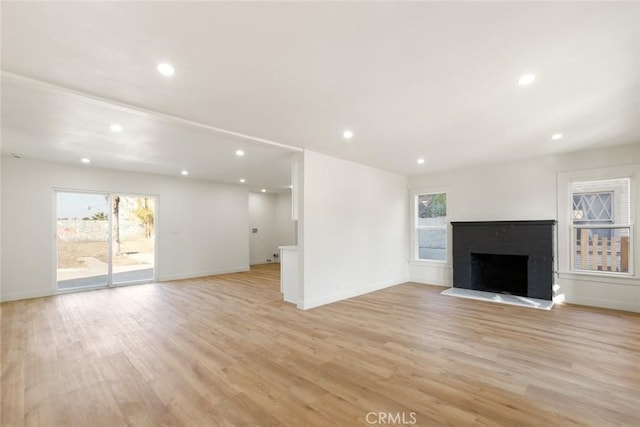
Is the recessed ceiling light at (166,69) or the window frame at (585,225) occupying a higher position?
the recessed ceiling light at (166,69)

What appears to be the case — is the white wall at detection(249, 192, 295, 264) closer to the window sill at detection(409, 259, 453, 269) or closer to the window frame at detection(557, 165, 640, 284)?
the window sill at detection(409, 259, 453, 269)

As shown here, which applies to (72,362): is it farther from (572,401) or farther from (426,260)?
(426,260)

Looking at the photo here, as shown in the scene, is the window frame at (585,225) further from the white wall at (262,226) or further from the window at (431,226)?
the white wall at (262,226)

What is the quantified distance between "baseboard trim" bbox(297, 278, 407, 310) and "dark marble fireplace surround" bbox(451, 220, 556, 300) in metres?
1.42

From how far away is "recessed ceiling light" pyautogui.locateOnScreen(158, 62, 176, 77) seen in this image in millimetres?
2234

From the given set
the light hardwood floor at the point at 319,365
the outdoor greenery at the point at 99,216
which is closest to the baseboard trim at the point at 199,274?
the outdoor greenery at the point at 99,216

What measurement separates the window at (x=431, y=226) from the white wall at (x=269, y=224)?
4782mm

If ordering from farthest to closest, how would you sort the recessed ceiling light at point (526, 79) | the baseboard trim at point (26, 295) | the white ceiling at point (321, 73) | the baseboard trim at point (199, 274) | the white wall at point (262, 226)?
the white wall at point (262, 226) → the baseboard trim at point (199, 274) → the baseboard trim at point (26, 295) → the recessed ceiling light at point (526, 79) → the white ceiling at point (321, 73)

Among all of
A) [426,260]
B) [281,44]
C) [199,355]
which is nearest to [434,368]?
[199,355]

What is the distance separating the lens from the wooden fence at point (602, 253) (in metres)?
4.54

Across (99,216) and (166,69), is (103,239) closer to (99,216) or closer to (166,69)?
(99,216)

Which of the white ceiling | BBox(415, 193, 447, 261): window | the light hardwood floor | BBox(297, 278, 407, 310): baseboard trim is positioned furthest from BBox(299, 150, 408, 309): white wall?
the white ceiling

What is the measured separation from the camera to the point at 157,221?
699cm

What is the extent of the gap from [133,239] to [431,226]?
23.4 feet
